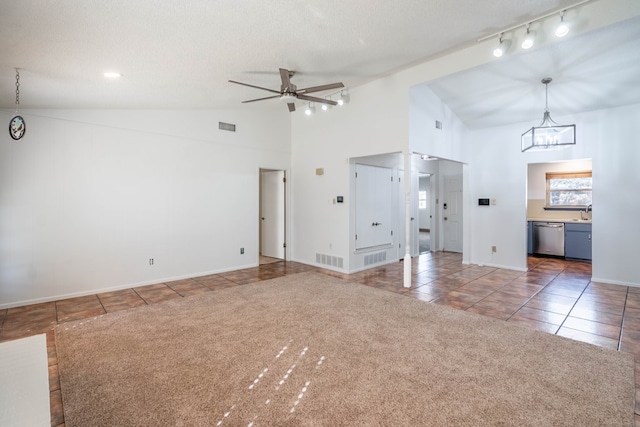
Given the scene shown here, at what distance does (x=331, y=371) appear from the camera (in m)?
2.40

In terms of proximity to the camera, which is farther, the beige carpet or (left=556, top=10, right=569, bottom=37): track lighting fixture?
(left=556, top=10, right=569, bottom=37): track lighting fixture

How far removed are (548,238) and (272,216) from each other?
6827mm

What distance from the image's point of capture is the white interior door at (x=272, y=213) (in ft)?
23.5

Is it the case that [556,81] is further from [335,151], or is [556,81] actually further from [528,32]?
[335,151]

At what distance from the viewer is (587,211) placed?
716cm

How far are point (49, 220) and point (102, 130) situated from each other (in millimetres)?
1502

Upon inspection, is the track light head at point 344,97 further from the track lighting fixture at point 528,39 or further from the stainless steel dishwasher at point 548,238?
the stainless steel dishwasher at point 548,238

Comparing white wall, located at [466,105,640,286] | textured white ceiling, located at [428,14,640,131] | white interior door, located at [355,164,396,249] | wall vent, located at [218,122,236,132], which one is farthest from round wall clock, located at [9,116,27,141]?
white wall, located at [466,105,640,286]

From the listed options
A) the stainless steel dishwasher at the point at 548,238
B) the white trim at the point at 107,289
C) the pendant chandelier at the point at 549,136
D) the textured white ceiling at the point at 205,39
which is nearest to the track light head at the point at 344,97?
the textured white ceiling at the point at 205,39

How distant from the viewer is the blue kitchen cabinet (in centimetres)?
677

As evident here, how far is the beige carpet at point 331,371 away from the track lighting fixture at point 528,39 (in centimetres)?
306

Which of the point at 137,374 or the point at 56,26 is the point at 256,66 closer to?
the point at 56,26

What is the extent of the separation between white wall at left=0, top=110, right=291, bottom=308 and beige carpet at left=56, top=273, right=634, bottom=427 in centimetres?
142

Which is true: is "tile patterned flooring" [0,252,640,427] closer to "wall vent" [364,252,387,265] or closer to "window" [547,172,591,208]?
"wall vent" [364,252,387,265]
